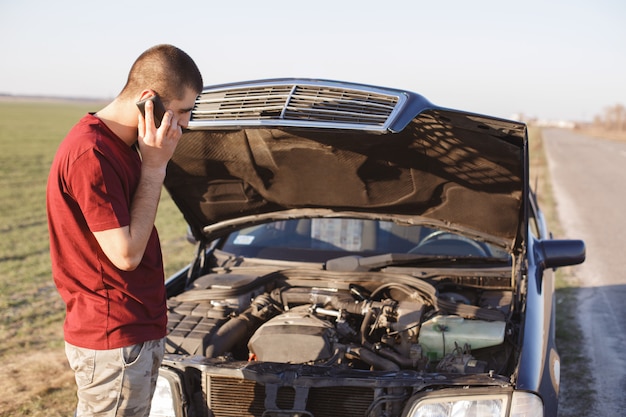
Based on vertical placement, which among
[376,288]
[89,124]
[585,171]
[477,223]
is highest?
[89,124]

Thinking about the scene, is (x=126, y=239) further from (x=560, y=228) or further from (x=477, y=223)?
(x=560, y=228)

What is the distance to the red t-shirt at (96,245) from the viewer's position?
2111 mm

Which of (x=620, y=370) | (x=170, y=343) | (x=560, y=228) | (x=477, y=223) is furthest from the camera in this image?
(x=560, y=228)

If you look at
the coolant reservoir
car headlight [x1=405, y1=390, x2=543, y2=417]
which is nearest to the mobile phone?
car headlight [x1=405, y1=390, x2=543, y2=417]

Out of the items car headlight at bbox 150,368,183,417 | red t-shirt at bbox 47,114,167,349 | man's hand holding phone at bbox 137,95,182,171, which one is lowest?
car headlight at bbox 150,368,183,417

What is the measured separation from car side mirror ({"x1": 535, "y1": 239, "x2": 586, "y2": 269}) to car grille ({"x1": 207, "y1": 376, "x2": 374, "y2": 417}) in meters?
1.75

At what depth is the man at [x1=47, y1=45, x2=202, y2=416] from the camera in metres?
2.12

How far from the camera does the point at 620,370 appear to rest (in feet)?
17.1

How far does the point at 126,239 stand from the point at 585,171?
2443 cm

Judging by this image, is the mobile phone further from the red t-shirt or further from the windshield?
the windshield

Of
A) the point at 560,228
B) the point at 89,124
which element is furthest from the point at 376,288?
the point at 560,228

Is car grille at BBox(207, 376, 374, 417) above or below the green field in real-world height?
above

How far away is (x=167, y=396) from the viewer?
120 inches

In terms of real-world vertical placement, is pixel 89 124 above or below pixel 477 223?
above
